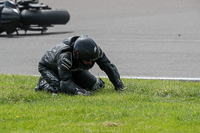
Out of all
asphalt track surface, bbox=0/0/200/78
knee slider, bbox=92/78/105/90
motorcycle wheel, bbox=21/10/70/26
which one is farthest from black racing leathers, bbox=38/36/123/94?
motorcycle wheel, bbox=21/10/70/26

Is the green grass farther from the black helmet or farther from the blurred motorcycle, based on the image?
the blurred motorcycle

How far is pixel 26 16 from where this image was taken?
1639 cm

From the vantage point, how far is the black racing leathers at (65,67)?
667cm

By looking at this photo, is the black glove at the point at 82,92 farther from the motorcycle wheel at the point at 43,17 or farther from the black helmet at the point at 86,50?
the motorcycle wheel at the point at 43,17

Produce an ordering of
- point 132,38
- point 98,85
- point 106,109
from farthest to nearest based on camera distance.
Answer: point 132,38, point 98,85, point 106,109

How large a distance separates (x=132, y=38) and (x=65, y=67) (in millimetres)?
8334

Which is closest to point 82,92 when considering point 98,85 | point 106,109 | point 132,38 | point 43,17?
point 98,85

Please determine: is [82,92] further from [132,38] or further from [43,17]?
[43,17]

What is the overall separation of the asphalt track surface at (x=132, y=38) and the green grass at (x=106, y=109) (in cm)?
→ 210

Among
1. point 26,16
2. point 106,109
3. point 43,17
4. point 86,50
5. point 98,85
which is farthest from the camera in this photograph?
point 43,17

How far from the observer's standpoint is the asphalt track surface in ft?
32.6

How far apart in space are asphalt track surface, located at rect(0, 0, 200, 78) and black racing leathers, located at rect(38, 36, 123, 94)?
6.66 ft

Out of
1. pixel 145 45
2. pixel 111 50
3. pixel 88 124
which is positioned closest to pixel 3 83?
pixel 88 124

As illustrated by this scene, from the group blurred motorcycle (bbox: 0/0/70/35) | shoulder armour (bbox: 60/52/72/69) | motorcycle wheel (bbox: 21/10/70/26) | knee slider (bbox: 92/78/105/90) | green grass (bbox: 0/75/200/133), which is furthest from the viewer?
motorcycle wheel (bbox: 21/10/70/26)
